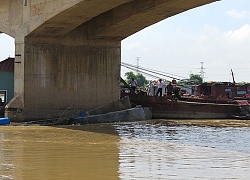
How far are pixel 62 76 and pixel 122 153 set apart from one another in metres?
13.5

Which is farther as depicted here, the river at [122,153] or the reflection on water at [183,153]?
the reflection on water at [183,153]

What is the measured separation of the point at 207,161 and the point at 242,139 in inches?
258

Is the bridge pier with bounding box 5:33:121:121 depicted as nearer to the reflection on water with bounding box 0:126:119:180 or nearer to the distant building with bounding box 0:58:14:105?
the distant building with bounding box 0:58:14:105

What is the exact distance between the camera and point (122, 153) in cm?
1434

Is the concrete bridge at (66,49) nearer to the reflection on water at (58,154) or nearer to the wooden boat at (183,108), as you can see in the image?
the wooden boat at (183,108)

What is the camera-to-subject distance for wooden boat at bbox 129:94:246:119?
30.9 metres

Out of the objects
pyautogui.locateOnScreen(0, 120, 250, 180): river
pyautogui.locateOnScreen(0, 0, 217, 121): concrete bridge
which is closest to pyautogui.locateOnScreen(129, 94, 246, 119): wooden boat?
pyautogui.locateOnScreen(0, 0, 217, 121): concrete bridge

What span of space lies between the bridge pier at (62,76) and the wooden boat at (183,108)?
2.39m

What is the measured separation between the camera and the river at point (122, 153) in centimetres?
1097

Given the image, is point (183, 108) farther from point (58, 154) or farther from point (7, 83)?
point (58, 154)

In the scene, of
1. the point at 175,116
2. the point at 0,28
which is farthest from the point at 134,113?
the point at 0,28

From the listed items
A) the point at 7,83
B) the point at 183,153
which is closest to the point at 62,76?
the point at 7,83

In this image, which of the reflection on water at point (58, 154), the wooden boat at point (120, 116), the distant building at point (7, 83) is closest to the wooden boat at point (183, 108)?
the wooden boat at point (120, 116)

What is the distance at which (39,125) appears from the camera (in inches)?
955
